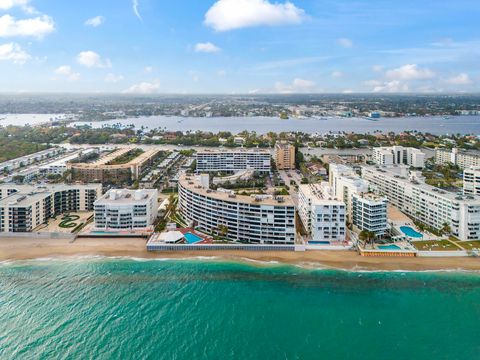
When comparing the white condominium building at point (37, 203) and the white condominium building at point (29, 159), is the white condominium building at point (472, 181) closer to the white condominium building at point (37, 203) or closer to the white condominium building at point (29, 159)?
the white condominium building at point (37, 203)

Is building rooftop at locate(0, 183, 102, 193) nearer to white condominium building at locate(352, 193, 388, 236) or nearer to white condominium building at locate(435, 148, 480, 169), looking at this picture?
white condominium building at locate(352, 193, 388, 236)

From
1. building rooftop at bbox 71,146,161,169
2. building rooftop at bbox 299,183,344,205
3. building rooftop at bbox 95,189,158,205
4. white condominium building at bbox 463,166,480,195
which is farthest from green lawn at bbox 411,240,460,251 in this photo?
building rooftop at bbox 71,146,161,169

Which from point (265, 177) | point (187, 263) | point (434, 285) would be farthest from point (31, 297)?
point (265, 177)

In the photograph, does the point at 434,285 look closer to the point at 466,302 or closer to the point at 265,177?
the point at 466,302

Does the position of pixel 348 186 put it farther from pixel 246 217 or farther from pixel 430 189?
pixel 246 217

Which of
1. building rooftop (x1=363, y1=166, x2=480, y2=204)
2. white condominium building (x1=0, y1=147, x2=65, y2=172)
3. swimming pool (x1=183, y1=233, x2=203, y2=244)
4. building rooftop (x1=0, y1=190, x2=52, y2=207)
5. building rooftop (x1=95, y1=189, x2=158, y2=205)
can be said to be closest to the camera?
swimming pool (x1=183, y1=233, x2=203, y2=244)

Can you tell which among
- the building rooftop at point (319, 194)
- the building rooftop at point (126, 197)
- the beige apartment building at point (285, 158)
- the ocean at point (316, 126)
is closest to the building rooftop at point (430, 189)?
the building rooftop at point (319, 194)
